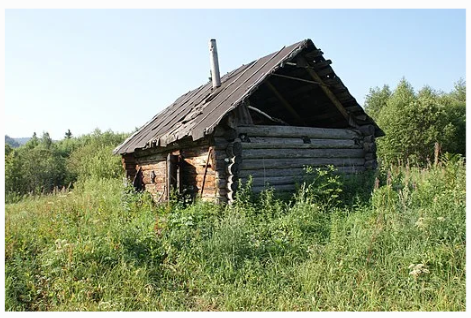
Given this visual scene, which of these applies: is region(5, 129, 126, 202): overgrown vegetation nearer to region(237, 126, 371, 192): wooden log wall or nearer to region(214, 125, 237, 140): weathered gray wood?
region(237, 126, 371, 192): wooden log wall

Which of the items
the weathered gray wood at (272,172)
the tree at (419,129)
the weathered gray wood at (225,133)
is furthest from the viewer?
the tree at (419,129)

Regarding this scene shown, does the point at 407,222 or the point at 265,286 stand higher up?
the point at 407,222

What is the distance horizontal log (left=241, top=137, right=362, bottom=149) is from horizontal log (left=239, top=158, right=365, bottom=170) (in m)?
0.31

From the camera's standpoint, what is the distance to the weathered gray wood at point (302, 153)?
8172 millimetres

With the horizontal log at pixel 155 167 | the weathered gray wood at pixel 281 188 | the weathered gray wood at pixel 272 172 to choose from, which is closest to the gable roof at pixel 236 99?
the horizontal log at pixel 155 167

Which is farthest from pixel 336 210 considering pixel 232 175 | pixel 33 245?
pixel 33 245

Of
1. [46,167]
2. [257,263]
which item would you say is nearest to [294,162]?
[257,263]

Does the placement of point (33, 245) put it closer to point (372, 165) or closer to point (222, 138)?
point (222, 138)

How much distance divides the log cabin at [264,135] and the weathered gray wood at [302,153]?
0.08ft

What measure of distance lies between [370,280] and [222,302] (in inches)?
72.3

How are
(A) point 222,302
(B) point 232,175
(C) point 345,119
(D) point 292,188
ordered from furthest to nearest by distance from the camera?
(C) point 345,119 → (D) point 292,188 → (B) point 232,175 → (A) point 222,302

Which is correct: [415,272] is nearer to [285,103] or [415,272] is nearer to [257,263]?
[257,263]

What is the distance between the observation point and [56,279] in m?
4.84

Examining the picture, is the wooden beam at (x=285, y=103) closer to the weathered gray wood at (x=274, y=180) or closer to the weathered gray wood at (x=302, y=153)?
the weathered gray wood at (x=302, y=153)
